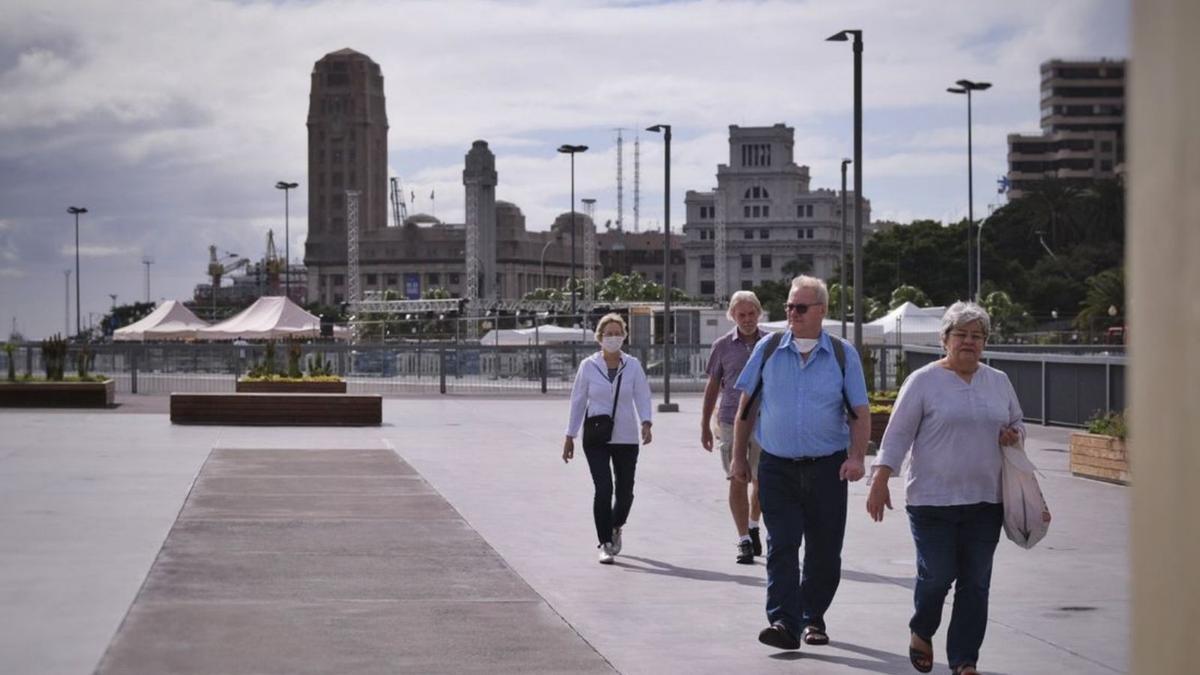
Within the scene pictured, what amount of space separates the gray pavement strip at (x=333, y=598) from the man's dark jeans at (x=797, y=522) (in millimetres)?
958

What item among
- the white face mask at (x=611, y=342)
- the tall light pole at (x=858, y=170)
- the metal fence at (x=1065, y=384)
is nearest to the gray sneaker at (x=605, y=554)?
the white face mask at (x=611, y=342)

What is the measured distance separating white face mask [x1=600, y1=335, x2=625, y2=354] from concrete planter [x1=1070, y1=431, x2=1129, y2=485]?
741 centimetres

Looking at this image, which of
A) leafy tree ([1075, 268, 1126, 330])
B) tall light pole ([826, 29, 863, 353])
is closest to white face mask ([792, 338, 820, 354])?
tall light pole ([826, 29, 863, 353])

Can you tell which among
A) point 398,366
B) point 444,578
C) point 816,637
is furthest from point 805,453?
point 398,366

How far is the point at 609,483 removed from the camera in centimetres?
1114

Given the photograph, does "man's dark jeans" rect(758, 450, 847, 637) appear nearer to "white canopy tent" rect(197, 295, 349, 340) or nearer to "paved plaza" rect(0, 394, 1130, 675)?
"paved plaza" rect(0, 394, 1130, 675)

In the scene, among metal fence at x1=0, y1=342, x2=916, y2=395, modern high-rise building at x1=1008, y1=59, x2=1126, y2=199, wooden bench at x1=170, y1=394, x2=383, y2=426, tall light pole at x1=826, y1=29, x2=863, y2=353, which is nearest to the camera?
tall light pole at x1=826, y1=29, x2=863, y2=353

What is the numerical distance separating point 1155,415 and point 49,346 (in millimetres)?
36017

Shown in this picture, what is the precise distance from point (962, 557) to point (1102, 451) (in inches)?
448

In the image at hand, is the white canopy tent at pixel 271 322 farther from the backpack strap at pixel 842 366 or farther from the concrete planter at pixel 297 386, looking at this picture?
the backpack strap at pixel 842 366

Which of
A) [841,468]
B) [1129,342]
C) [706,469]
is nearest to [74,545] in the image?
[841,468]

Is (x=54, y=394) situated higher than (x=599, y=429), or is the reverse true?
(x=599, y=429)

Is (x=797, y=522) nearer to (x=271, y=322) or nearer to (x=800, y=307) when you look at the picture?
(x=800, y=307)

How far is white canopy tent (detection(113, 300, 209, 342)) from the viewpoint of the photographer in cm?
6694
